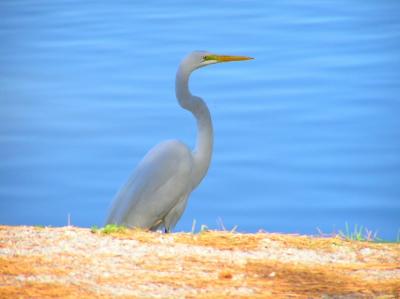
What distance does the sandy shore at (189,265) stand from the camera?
3.22 m

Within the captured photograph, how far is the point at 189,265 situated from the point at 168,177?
7.26 ft

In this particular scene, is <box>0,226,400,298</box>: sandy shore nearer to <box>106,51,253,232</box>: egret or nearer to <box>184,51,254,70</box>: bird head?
<box>106,51,253,232</box>: egret

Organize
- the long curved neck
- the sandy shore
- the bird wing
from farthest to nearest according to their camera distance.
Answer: the long curved neck → the bird wing → the sandy shore

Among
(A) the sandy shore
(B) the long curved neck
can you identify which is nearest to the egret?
(B) the long curved neck

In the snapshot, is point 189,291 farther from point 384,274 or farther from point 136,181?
point 136,181

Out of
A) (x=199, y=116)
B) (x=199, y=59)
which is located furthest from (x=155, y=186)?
(x=199, y=59)

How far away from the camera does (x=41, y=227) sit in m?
4.02

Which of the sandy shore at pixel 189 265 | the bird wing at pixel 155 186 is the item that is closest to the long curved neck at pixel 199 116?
the bird wing at pixel 155 186

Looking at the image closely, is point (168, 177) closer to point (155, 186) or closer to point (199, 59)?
point (155, 186)

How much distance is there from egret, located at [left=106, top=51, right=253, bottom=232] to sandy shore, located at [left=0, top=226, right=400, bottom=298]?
1533 mm

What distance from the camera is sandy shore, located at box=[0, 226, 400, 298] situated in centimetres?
322

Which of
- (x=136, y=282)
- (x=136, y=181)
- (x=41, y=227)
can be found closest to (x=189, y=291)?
(x=136, y=282)

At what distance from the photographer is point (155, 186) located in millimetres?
5645

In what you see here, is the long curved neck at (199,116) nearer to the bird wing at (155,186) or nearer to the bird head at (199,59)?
the bird head at (199,59)
